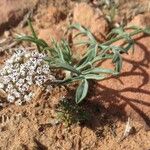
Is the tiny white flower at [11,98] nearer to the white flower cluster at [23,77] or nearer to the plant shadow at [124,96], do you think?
the white flower cluster at [23,77]

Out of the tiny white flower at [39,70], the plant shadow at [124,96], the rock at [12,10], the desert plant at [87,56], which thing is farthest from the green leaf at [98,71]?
the rock at [12,10]

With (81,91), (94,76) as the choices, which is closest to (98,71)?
(94,76)

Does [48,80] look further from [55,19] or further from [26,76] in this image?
[55,19]

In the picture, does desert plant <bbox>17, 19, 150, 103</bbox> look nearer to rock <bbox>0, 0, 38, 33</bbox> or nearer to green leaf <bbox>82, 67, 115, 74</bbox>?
green leaf <bbox>82, 67, 115, 74</bbox>

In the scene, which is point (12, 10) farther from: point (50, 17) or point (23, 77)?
point (23, 77)

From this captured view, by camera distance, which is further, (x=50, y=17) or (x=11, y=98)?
(x=50, y=17)

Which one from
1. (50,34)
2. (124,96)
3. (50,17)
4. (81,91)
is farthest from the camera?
(50,17)
